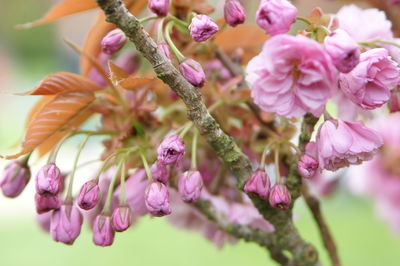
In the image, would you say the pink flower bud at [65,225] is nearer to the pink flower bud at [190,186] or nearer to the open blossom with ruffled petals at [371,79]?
the pink flower bud at [190,186]

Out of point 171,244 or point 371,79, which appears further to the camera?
point 171,244

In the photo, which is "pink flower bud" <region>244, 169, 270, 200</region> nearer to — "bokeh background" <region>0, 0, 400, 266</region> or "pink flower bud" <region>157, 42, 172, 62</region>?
"pink flower bud" <region>157, 42, 172, 62</region>

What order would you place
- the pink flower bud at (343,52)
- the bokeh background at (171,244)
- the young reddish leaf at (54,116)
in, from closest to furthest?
the pink flower bud at (343,52)
the young reddish leaf at (54,116)
the bokeh background at (171,244)

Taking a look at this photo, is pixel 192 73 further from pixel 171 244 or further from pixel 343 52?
pixel 171 244

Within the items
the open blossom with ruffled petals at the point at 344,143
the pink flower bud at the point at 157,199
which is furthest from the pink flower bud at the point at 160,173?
the open blossom with ruffled petals at the point at 344,143

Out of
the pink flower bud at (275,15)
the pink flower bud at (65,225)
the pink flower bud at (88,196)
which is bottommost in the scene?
the pink flower bud at (65,225)

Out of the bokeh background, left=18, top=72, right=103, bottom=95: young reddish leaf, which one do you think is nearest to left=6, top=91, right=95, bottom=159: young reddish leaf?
left=18, top=72, right=103, bottom=95: young reddish leaf

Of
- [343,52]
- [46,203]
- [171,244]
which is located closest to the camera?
[343,52]

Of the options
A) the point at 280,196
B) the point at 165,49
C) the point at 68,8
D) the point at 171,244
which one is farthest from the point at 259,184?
the point at 171,244
